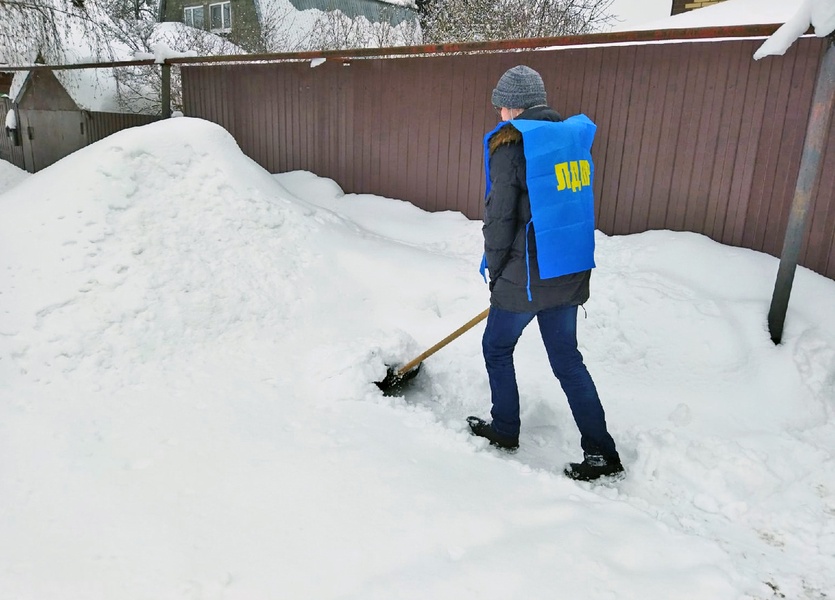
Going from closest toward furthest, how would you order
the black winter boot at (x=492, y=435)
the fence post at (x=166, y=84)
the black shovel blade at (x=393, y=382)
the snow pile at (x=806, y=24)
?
the black winter boot at (x=492, y=435) → the snow pile at (x=806, y=24) → the black shovel blade at (x=393, y=382) → the fence post at (x=166, y=84)

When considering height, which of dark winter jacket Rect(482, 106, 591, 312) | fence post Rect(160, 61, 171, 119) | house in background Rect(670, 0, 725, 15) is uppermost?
house in background Rect(670, 0, 725, 15)

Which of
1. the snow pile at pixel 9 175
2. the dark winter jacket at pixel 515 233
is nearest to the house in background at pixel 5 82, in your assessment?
the snow pile at pixel 9 175

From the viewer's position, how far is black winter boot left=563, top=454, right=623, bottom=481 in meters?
2.57

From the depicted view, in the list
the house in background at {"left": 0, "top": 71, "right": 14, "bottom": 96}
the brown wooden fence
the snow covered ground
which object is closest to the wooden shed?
the house in background at {"left": 0, "top": 71, "right": 14, "bottom": 96}

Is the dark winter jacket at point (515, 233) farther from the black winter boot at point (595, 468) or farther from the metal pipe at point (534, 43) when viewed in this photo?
the metal pipe at point (534, 43)

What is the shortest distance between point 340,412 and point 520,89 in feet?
5.68

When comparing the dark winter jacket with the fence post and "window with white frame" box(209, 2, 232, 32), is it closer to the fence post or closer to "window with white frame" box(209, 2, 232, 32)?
the fence post

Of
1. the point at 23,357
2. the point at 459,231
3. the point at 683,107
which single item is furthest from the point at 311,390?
the point at 683,107

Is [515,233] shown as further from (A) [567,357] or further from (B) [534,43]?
(B) [534,43]

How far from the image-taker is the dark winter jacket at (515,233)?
2426 mm

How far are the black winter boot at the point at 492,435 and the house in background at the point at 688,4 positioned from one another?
25.6 ft

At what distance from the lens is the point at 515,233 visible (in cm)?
252

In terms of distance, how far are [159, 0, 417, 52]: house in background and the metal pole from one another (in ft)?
53.0

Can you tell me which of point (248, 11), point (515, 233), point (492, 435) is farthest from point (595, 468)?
point (248, 11)
